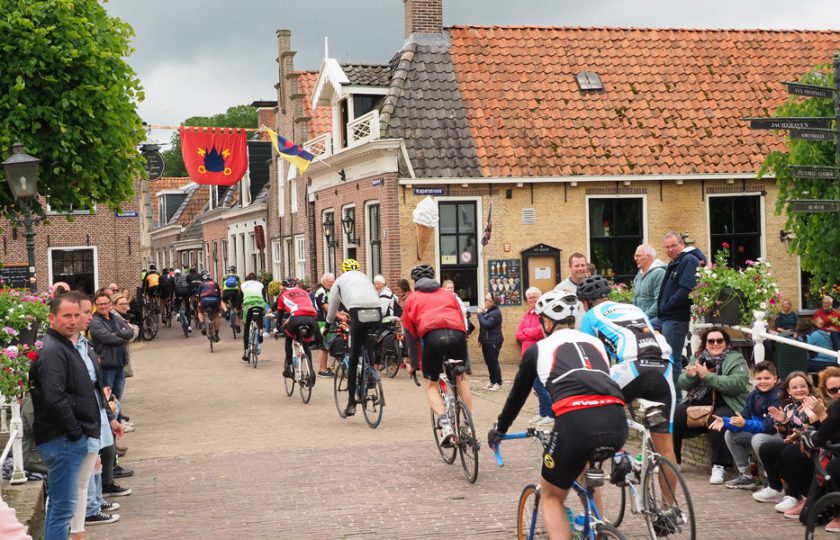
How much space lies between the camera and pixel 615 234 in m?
21.6

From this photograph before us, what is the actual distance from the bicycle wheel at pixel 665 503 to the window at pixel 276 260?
27.8m

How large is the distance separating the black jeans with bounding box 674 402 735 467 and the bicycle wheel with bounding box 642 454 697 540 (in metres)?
2.85

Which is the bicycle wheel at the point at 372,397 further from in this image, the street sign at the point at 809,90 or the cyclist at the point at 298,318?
the street sign at the point at 809,90

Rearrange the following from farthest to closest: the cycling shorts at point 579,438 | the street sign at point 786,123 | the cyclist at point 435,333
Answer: the street sign at point 786,123, the cyclist at point 435,333, the cycling shorts at point 579,438

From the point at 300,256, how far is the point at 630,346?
966 inches

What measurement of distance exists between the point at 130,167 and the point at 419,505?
823 cm

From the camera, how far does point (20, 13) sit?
512 inches

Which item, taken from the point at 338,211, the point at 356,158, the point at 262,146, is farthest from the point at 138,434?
the point at 262,146

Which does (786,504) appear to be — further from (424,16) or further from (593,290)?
(424,16)

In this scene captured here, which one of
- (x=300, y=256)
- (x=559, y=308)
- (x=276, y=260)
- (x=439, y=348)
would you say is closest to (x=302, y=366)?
(x=439, y=348)

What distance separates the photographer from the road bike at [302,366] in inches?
567

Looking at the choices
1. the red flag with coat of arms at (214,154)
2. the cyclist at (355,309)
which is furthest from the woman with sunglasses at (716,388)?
the red flag with coat of arms at (214,154)

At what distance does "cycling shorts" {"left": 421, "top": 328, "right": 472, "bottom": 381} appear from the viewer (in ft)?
31.4

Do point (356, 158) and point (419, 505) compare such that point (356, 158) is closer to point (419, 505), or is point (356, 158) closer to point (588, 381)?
point (419, 505)
